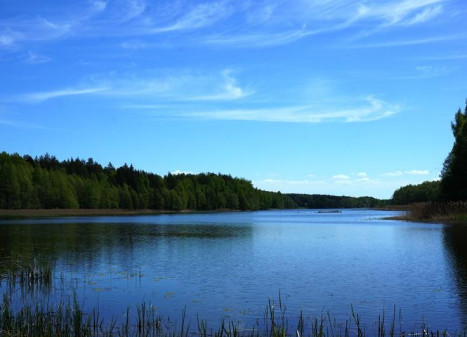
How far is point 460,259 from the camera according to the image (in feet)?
96.6

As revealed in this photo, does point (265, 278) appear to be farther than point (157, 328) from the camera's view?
Yes

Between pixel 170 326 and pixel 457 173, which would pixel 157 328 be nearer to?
pixel 170 326

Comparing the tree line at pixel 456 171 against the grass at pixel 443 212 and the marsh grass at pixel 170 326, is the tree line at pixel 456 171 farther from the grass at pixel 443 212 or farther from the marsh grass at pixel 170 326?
the marsh grass at pixel 170 326

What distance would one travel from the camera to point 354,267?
28266mm


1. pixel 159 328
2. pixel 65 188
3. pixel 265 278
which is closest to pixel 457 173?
pixel 265 278

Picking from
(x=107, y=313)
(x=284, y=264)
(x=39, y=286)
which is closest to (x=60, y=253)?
(x=39, y=286)

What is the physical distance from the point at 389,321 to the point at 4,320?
37.7 ft

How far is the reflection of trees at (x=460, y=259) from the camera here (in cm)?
1883

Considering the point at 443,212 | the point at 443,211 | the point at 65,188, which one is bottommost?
the point at 443,212

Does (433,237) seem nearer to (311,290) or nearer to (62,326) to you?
(311,290)

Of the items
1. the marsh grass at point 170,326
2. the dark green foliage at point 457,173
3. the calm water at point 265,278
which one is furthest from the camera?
the dark green foliage at point 457,173

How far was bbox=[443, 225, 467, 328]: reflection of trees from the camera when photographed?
18.8 metres

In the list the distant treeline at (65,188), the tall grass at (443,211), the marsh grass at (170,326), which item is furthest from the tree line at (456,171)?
the distant treeline at (65,188)

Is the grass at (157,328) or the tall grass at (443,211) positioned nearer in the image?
the grass at (157,328)
